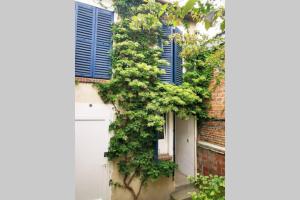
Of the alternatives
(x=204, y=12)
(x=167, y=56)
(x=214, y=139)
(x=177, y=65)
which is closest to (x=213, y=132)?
(x=214, y=139)

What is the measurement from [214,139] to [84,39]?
4.87 m

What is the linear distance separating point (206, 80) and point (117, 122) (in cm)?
325

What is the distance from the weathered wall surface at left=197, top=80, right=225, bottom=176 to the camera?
5.75 m

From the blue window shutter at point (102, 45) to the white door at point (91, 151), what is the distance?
0.95m

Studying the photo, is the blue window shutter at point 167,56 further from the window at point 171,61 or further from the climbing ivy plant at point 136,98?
the climbing ivy plant at point 136,98

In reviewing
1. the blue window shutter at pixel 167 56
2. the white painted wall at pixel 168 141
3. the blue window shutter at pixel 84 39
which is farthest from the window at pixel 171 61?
the blue window shutter at pixel 84 39

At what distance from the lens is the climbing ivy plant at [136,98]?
16.7ft

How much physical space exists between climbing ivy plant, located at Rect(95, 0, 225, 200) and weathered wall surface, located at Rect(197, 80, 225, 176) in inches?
35.4

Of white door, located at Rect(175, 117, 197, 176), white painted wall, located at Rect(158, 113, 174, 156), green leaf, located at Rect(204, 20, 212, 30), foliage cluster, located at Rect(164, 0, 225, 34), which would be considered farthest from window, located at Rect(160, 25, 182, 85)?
green leaf, located at Rect(204, 20, 212, 30)

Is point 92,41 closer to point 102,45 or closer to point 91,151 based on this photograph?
point 102,45

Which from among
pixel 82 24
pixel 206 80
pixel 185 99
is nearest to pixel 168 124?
pixel 185 99

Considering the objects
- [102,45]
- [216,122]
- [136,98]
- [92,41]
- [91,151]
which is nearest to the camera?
[91,151]

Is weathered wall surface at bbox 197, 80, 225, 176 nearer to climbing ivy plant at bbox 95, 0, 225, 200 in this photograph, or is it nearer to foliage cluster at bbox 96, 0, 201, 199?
climbing ivy plant at bbox 95, 0, 225, 200

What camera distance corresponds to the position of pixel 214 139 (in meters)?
6.01
